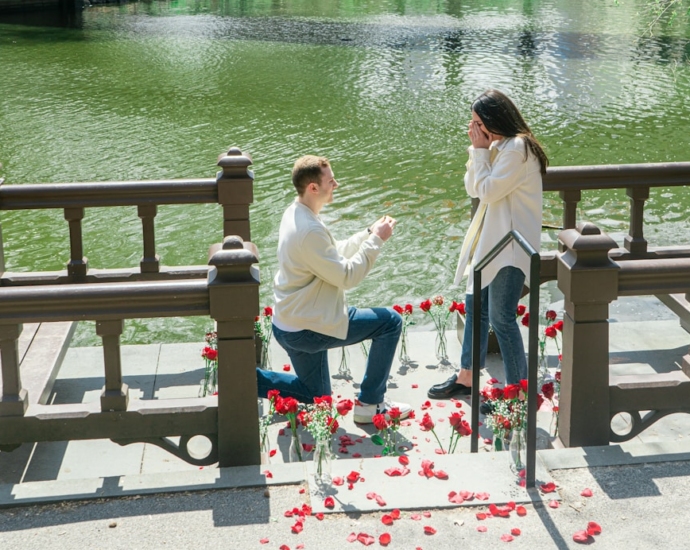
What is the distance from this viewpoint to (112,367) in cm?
473

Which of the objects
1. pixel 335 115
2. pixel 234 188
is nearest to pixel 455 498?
pixel 234 188

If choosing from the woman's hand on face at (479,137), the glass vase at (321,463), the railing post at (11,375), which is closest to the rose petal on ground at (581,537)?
the glass vase at (321,463)

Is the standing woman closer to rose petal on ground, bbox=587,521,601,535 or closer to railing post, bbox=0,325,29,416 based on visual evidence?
rose petal on ground, bbox=587,521,601,535

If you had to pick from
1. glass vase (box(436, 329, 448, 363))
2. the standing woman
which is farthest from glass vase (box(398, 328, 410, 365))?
the standing woman

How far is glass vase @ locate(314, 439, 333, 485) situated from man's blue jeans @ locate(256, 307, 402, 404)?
960mm

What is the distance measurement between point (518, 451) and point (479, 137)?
188cm

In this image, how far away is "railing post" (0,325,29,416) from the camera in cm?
462

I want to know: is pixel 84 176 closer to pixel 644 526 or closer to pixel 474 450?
pixel 474 450

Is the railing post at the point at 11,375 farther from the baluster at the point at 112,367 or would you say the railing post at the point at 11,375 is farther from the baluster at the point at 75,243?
the baluster at the point at 75,243

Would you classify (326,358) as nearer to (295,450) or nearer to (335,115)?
(295,450)

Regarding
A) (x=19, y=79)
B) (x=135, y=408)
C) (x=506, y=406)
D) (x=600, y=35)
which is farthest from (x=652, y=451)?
(x=600, y=35)

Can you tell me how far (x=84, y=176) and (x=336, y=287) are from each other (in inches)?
366

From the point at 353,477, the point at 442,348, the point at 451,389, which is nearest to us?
the point at 353,477

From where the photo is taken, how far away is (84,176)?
1395cm
